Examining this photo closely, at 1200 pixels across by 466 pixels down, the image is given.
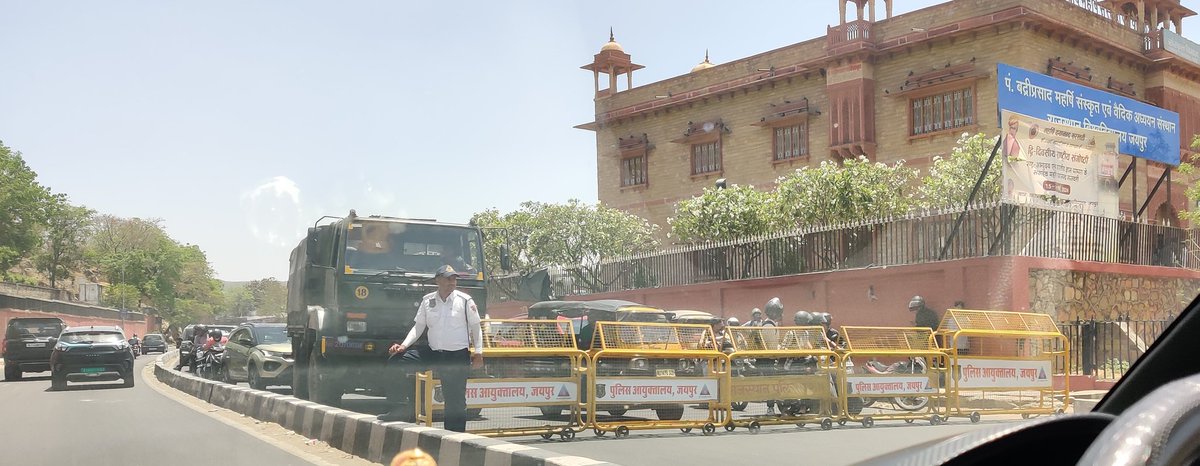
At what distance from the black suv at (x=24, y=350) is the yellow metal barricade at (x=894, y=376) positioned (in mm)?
25464

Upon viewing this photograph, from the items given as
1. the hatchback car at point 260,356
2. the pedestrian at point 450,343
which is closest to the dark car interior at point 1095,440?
the pedestrian at point 450,343

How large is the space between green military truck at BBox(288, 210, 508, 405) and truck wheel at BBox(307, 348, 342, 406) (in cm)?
1

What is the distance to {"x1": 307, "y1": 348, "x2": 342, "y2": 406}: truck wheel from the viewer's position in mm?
13977

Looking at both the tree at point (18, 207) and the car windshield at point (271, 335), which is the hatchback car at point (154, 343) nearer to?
the tree at point (18, 207)

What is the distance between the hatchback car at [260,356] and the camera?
62.2 feet

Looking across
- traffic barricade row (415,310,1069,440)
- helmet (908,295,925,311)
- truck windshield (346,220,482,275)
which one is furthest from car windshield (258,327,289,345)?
helmet (908,295,925,311)

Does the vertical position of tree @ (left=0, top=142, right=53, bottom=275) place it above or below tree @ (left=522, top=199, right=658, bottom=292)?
above

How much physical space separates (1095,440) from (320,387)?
45.1ft

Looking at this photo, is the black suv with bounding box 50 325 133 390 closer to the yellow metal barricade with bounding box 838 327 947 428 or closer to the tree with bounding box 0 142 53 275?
the yellow metal barricade with bounding box 838 327 947 428

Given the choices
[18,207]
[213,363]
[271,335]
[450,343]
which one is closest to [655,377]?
[450,343]

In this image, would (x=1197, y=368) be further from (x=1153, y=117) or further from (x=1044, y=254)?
(x=1153, y=117)

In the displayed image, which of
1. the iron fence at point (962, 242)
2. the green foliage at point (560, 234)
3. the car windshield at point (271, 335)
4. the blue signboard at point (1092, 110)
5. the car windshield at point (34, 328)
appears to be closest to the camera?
the iron fence at point (962, 242)

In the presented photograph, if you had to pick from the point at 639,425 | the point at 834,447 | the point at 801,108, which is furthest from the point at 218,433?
the point at 801,108

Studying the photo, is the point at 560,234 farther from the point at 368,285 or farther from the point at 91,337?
the point at 368,285
